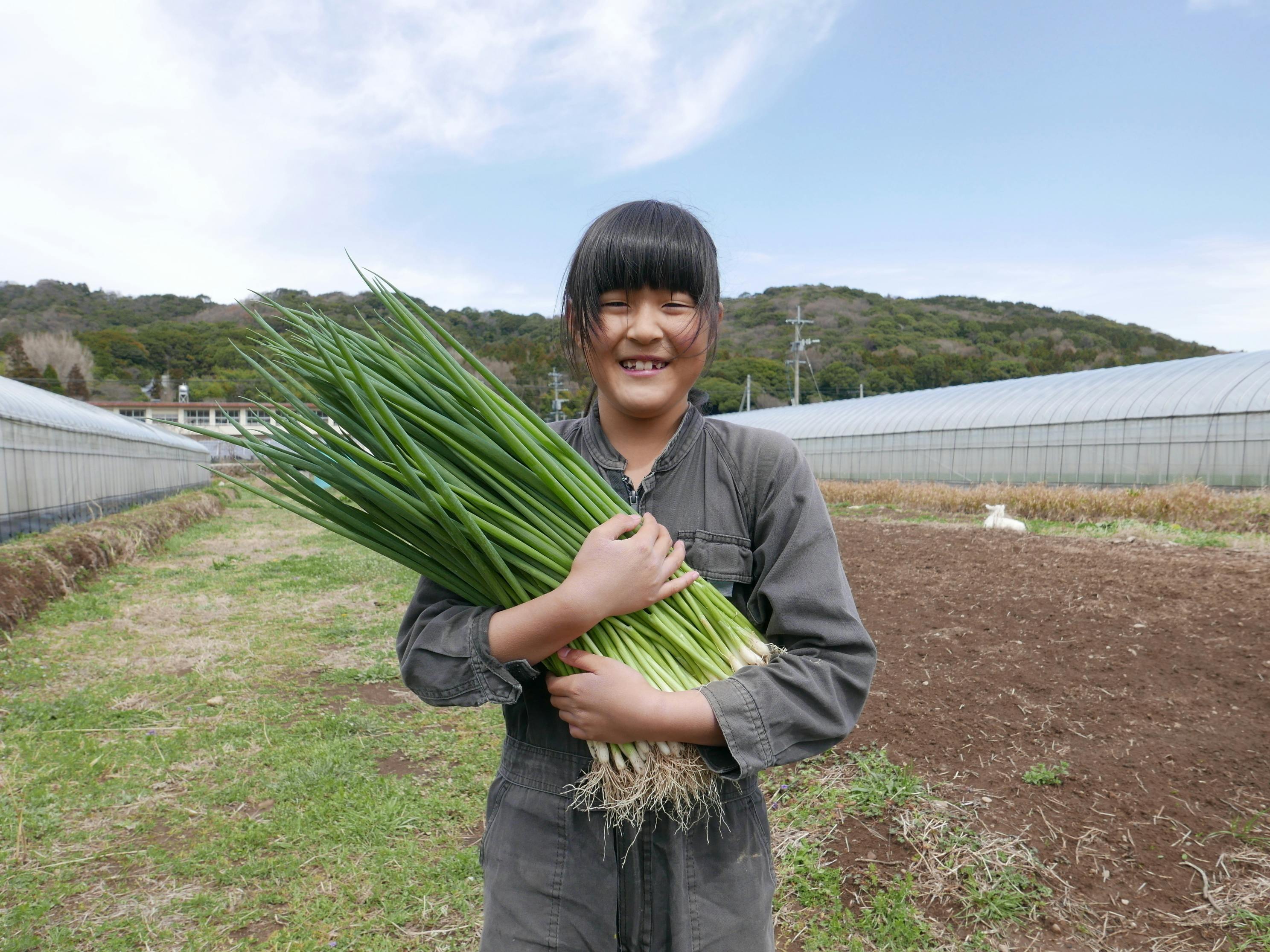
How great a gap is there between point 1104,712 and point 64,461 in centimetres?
1228

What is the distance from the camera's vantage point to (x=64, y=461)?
34.6 feet

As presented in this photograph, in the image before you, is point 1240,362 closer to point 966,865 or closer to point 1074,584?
point 1074,584

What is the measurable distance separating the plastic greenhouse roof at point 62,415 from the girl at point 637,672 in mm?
9905

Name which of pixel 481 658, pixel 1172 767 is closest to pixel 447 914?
pixel 481 658

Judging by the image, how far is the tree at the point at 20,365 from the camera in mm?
40406

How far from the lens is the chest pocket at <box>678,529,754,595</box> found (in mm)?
1058

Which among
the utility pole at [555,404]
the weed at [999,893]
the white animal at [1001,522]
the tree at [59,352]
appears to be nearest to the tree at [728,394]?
the white animal at [1001,522]

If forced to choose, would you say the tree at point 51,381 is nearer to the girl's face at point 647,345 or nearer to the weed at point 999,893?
the weed at point 999,893

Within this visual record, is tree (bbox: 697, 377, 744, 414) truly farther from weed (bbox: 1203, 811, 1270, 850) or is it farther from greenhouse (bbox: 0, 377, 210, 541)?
weed (bbox: 1203, 811, 1270, 850)

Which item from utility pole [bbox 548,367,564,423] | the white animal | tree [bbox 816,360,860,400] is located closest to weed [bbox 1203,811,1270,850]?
utility pole [bbox 548,367,564,423]

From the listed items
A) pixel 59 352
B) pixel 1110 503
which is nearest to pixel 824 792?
pixel 1110 503

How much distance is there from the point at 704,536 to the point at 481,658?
1.12ft

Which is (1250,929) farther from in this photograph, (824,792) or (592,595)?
(592,595)

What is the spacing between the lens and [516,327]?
143 inches
